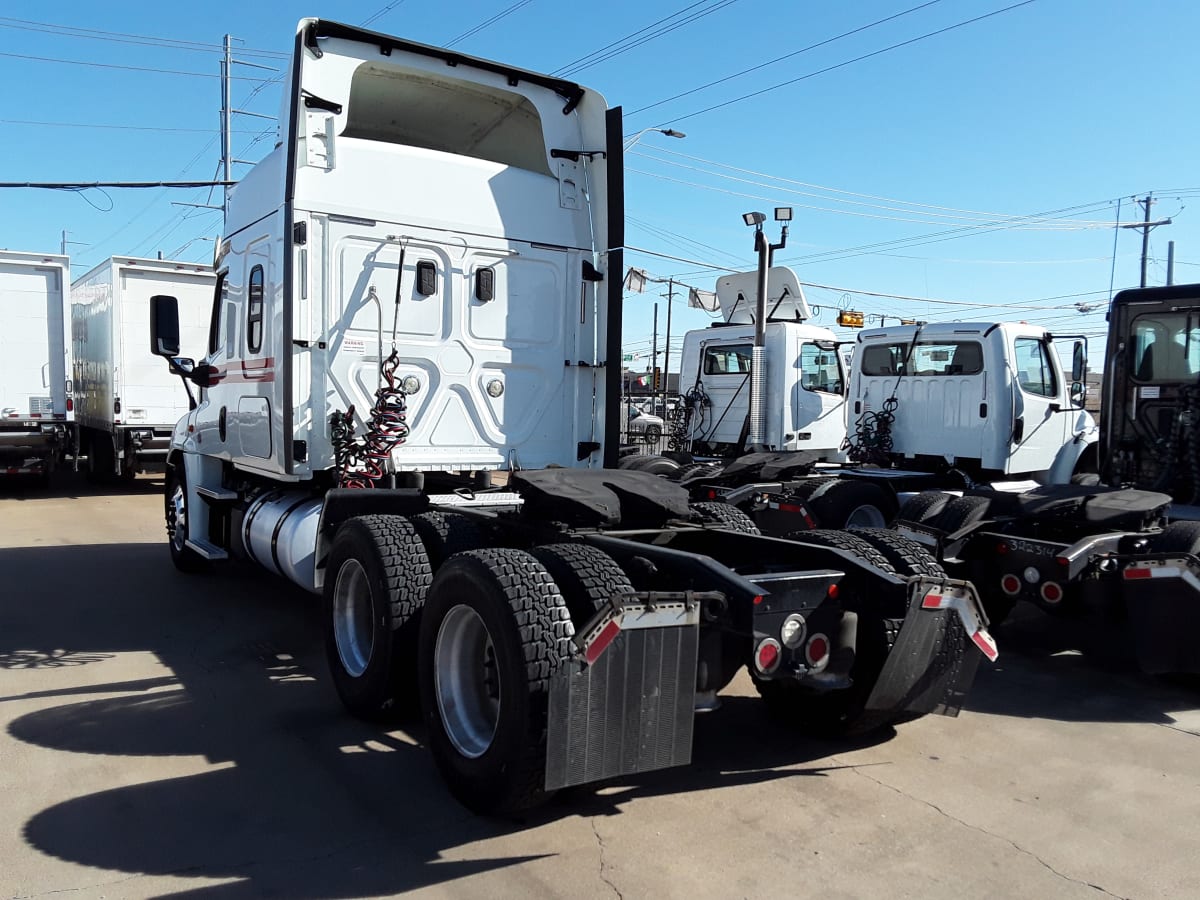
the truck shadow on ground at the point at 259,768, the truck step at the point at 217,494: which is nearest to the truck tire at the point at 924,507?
the truck shadow on ground at the point at 259,768

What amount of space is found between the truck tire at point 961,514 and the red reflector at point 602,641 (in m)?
3.89

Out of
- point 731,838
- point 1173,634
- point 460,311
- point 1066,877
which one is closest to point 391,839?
point 731,838

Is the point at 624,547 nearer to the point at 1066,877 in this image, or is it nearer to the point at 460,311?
the point at 1066,877

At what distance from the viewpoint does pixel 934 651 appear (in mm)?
4105

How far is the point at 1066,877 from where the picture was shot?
3.48 meters

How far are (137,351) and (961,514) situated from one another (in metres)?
13.7

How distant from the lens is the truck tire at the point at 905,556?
436 centimetres

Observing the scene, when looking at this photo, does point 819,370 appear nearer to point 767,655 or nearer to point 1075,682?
point 1075,682

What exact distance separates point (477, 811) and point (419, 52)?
16.5 ft

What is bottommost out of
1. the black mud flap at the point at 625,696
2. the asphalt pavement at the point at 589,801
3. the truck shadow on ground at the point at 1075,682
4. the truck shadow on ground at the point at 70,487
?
the truck shadow on ground at the point at 70,487

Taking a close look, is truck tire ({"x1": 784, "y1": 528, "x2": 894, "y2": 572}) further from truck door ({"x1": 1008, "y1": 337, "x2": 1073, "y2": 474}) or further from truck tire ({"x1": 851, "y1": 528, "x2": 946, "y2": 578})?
truck door ({"x1": 1008, "y1": 337, "x2": 1073, "y2": 474})

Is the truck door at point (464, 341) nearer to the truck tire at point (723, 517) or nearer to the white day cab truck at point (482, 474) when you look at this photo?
the white day cab truck at point (482, 474)

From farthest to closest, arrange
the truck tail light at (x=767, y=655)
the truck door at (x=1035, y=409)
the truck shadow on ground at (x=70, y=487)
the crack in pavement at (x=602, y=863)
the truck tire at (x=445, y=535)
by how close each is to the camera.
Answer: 1. the truck shadow on ground at (x=70, y=487)
2. the truck door at (x=1035, y=409)
3. the truck tire at (x=445, y=535)
4. the truck tail light at (x=767, y=655)
5. the crack in pavement at (x=602, y=863)

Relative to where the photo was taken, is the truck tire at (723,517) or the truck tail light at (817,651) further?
the truck tire at (723,517)
